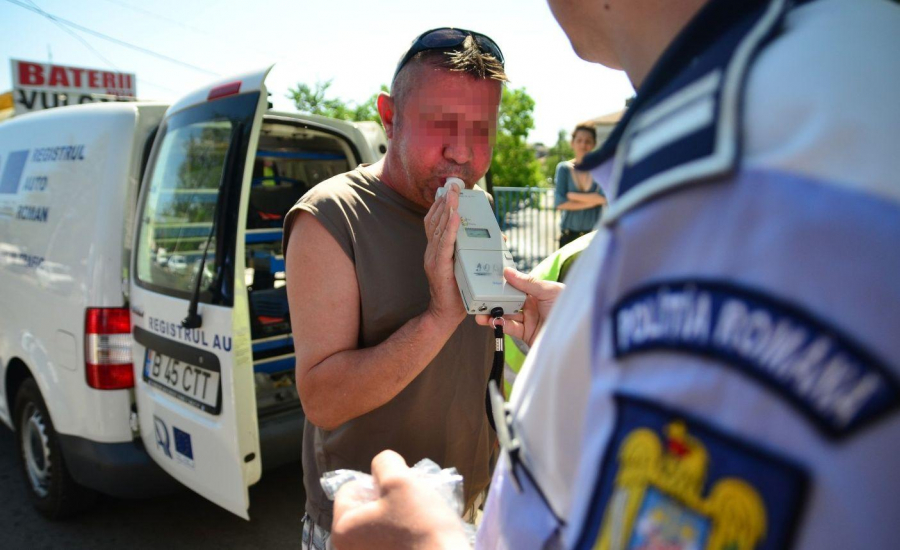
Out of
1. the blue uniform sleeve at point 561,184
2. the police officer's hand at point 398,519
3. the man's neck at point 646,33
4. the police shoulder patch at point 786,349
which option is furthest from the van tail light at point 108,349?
the blue uniform sleeve at point 561,184

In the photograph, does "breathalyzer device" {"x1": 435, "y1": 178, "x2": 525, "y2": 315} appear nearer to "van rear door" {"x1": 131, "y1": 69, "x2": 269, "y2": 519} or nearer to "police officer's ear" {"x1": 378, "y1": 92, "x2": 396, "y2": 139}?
"police officer's ear" {"x1": 378, "y1": 92, "x2": 396, "y2": 139}

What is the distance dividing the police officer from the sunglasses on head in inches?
43.7

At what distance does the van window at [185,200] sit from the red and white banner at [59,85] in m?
4.40

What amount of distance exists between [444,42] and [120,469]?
8.06ft

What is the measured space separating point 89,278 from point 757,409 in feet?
9.62

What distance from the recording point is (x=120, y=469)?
272 centimetres

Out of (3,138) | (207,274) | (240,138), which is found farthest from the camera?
(3,138)

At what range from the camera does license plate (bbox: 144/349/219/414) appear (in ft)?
7.34

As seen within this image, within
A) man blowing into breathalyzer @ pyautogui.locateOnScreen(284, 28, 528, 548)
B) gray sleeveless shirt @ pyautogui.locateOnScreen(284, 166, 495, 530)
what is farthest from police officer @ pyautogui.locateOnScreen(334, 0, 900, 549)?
gray sleeveless shirt @ pyautogui.locateOnScreen(284, 166, 495, 530)

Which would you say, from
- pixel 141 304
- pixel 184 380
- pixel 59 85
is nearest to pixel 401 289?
pixel 184 380

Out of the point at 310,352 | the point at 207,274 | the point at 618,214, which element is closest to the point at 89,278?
the point at 207,274

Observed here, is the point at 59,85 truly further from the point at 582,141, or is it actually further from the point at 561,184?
the point at 582,141

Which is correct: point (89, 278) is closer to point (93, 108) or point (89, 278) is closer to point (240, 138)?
point (93, 108)

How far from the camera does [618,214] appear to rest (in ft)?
1.52
